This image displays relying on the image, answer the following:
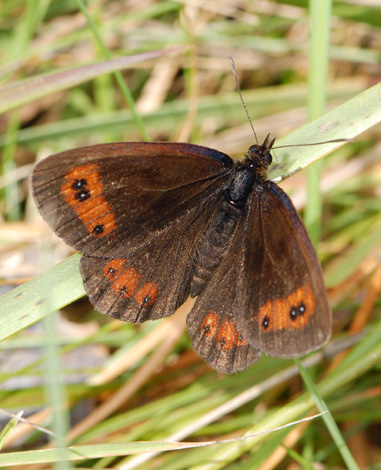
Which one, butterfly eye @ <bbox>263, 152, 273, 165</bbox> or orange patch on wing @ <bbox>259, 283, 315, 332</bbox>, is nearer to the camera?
orange patch on wing @ <bbox>259, 283, 315, 332</bbox>

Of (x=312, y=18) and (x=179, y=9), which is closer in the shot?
(x=312, y=18)

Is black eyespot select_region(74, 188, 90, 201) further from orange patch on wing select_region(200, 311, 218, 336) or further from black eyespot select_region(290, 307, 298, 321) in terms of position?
black eyespot select_region(290, 307, 298, 321)

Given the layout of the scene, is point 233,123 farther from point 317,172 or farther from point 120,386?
point 120,386

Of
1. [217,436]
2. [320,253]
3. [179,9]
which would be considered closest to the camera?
[217,436]

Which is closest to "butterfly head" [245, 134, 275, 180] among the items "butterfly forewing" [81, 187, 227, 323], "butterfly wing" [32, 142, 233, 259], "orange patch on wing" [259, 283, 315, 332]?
"butterfly wing" [32, 142, 233, 259]

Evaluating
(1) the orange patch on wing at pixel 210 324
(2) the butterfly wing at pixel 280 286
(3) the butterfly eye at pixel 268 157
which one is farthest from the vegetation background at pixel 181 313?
(1) the orange patch on wing at pixel 210 324

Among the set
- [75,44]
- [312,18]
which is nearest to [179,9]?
[75,44]

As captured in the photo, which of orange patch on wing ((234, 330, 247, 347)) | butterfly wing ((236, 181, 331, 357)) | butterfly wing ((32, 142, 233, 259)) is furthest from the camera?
orange patch on wing ((234, 330, 247, 347))
